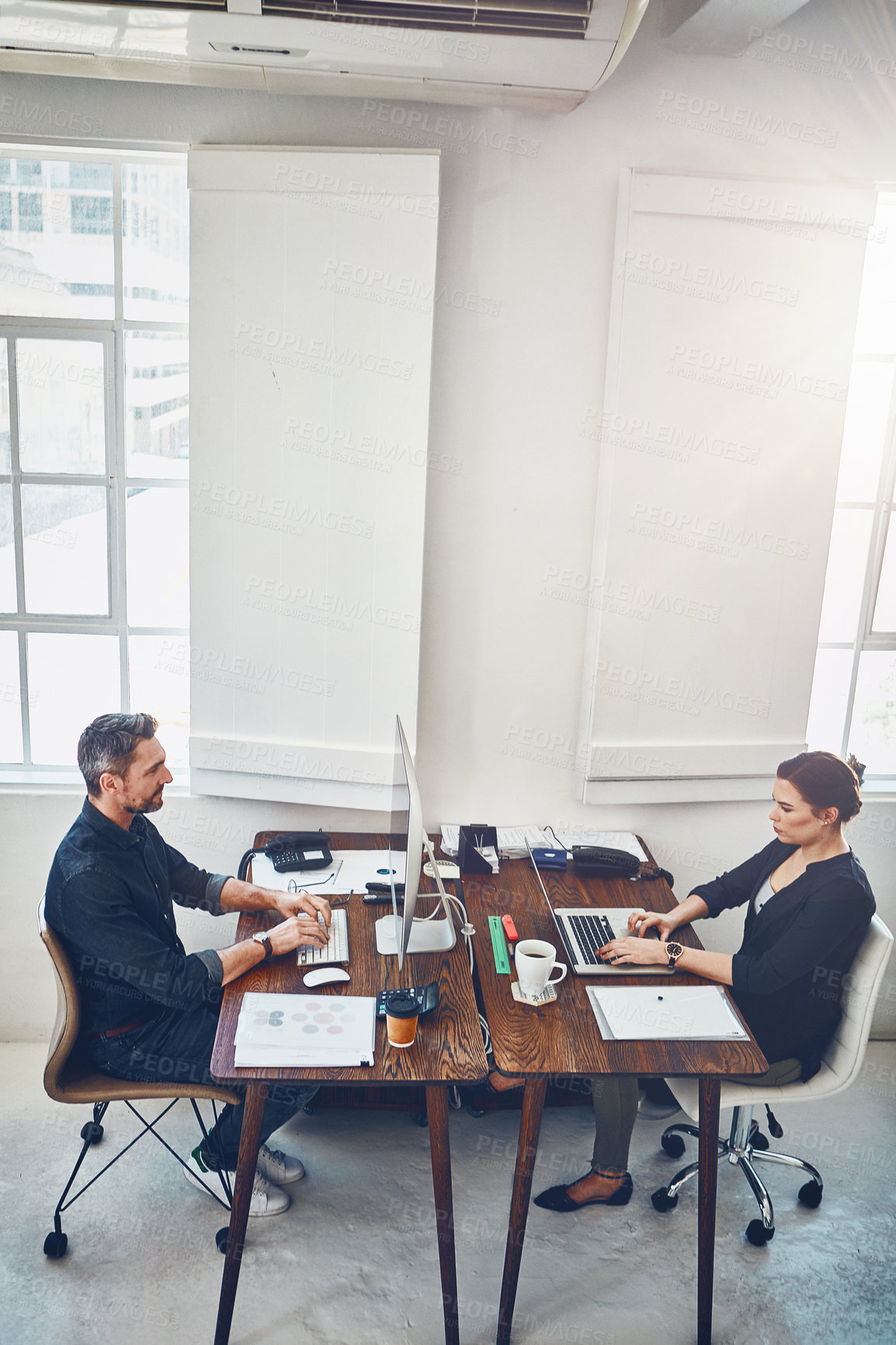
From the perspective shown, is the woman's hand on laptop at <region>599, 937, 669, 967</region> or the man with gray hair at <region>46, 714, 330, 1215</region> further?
the woman's hand on laptop at <region>599, 937, 669, 967</region>

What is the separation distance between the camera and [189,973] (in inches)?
98.8

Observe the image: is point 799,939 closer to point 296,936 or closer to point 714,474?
point 296,936

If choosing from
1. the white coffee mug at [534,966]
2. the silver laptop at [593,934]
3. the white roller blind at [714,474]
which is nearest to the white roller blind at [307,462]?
the white roller blind at [714,474]

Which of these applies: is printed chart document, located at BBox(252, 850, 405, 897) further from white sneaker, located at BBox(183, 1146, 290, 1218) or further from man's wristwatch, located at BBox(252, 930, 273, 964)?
white sneaker, located at BBox(183, 1146, 290, 1218)

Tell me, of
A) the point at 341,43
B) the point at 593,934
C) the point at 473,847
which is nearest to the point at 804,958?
the point at 593,934

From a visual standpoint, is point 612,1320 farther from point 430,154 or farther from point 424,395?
point 430,154

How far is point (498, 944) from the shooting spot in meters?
2.75

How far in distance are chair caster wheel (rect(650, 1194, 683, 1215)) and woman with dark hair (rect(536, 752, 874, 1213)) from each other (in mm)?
306

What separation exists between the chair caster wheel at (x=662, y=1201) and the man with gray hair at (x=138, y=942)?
1068 millimetres

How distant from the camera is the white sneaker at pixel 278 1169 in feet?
9.75

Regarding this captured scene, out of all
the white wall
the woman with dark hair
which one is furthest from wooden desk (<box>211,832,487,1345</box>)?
the white wall

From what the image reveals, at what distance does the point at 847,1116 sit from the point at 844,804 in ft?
4.43

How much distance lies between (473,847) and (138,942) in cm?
108

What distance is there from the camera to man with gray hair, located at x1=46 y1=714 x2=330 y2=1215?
8.20 feet
